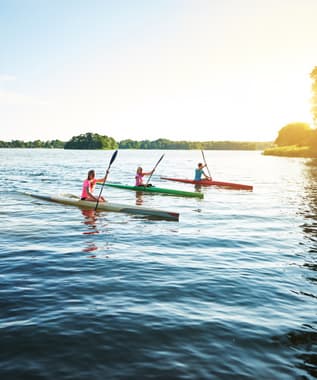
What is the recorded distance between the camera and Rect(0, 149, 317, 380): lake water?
15.8 ft

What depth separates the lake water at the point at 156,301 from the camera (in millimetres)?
4816

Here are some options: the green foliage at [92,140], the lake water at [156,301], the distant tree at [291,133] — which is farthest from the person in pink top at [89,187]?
the green foliage at [92,140]

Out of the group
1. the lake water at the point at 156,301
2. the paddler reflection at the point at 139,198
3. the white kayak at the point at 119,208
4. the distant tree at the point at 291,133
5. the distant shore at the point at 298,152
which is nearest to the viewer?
the lake water at the point at 156,301

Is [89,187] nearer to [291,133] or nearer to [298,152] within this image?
[298,152]

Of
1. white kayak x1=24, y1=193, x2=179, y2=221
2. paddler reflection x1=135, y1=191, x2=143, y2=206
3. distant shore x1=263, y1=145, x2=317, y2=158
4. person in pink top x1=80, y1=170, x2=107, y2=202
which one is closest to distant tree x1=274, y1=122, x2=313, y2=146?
distant shore x1=263, y1=145, x2=317, y2=158

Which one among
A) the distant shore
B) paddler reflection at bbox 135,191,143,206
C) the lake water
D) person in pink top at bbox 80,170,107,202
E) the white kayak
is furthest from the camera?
the distant shore

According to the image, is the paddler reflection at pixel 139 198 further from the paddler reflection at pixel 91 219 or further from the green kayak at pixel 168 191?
the paddler reflection at pixel 91 219

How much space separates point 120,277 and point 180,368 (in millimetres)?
3607

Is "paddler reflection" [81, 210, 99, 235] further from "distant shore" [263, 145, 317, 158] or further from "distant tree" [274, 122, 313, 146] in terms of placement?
"distant tree" [274, 122, 313, 146]

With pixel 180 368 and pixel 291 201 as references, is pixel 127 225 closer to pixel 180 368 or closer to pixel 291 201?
pixel 180 368

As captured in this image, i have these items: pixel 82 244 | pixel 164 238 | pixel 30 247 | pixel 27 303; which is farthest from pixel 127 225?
pixel 27 303

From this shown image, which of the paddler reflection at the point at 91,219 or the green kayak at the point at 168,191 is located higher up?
the green kayak at the point at 168,191

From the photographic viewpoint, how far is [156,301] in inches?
268

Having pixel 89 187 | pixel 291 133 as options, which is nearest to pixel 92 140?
pixel 291 133
